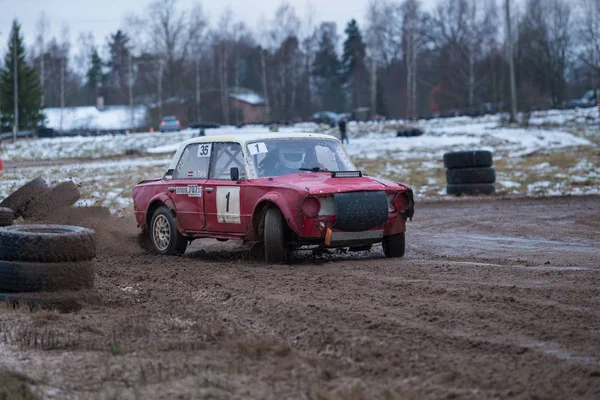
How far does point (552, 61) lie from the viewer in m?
81.1

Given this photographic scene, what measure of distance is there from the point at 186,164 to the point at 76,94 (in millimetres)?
101786

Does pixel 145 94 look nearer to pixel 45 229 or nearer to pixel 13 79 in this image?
pixel 13 79

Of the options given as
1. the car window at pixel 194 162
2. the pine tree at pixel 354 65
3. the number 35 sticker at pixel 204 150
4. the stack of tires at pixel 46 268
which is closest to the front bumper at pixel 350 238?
the car window at pixel 194 162

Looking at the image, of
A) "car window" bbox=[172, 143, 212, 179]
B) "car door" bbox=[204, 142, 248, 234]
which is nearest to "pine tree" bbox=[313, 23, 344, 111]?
"car window" bbox=[172, 143, 212, 179]

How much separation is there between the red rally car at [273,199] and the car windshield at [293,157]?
1 cm

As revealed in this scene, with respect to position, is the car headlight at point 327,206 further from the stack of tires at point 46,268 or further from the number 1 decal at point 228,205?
the stack of tires at point 46,268

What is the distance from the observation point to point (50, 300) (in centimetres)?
762

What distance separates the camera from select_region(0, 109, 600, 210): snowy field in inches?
850

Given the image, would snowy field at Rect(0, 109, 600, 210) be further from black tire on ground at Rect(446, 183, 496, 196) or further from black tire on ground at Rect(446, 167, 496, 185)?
black tire on ground at Rect(446, 167, 496, 185)

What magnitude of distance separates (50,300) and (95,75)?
106 m

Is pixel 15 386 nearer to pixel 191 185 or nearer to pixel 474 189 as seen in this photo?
pixel 191 185

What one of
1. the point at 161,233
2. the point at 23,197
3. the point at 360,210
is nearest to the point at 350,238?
the point at 360,210

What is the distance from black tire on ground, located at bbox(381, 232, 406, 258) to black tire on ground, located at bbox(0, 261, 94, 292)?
3777 millimetres

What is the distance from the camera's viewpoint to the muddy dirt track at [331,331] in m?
4.82
